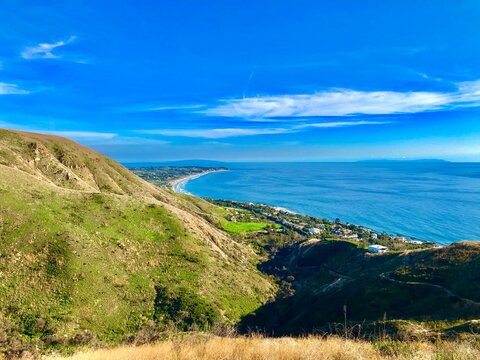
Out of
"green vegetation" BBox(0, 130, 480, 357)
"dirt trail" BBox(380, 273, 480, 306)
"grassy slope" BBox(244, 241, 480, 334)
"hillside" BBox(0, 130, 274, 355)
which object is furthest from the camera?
"grassy slope" BBox(244, 241, 480, 334)

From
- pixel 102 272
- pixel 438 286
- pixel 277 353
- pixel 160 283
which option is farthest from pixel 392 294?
pixel 277 353

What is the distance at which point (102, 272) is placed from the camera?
157 feet

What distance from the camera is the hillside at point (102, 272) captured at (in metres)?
37.7

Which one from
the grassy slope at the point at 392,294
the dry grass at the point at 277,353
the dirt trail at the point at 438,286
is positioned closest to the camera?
the dry grass at the point at 277,353

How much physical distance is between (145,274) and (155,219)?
2120cm

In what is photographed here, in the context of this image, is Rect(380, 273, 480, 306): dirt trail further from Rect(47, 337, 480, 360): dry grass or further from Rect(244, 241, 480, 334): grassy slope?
Rect(47, 337, 480, 360): dry grass

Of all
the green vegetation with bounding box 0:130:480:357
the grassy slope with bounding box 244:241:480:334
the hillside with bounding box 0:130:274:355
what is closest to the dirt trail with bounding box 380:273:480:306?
the grassy slope with bounding box 244:241:480:334

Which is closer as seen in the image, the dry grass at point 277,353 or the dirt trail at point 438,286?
the dry grass at point 277,353

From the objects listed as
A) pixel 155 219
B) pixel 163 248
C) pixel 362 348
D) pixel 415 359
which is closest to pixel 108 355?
pixel 362 348

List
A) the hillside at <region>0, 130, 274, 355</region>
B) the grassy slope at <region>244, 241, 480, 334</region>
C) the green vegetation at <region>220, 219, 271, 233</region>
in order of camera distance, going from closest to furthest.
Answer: the hillside at <region>0, 130, 274, 355</region>, the grassy slope at <region>244, 241, 480, 334</region>, the green vegetation at <region>220, 219, 271, 233</region>

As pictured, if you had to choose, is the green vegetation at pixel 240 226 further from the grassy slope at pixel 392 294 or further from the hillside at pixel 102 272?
the grassy slope at pixel 392 294

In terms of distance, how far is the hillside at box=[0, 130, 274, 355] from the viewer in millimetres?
37656

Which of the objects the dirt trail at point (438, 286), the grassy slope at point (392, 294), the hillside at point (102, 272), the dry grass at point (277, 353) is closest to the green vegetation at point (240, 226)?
the hillside at point (102, 272)

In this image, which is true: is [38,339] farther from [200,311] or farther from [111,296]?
[200,311]
